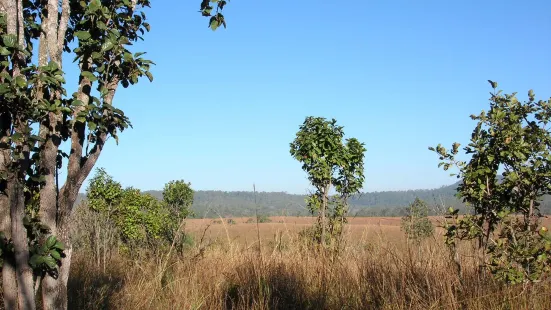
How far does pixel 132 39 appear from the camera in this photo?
12.7 feet

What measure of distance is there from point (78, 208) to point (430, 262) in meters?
9.71

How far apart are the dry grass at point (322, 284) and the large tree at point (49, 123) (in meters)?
1.93

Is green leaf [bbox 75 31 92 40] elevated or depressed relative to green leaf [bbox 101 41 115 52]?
elevated

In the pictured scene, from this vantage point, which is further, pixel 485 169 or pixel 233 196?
pixel 233 196

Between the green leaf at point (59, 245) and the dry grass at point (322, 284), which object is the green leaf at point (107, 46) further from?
the dry grass at point (322, 284)

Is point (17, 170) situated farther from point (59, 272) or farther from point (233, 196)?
point (233, 196)

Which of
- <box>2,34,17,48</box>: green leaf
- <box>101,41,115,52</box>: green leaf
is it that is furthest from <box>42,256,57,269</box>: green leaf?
<box>101,41,115,52</box>: green leaf

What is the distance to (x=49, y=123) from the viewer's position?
124 inches

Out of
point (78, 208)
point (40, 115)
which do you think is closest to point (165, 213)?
point (78, 208)

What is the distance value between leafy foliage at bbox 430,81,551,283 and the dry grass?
0.34 metres

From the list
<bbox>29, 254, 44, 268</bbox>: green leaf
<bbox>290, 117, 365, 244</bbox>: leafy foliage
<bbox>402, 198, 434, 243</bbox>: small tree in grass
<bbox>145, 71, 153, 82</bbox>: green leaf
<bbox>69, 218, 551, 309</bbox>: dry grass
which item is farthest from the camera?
<bbox>290, 117, 365, 244</bbox>: leafy foliage

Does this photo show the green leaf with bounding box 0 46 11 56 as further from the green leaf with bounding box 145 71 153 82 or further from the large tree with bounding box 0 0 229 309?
the green leaf with bounding box 145 71 153 82

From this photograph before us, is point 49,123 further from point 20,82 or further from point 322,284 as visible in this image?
point 322,284

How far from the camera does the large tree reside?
2.92 m
